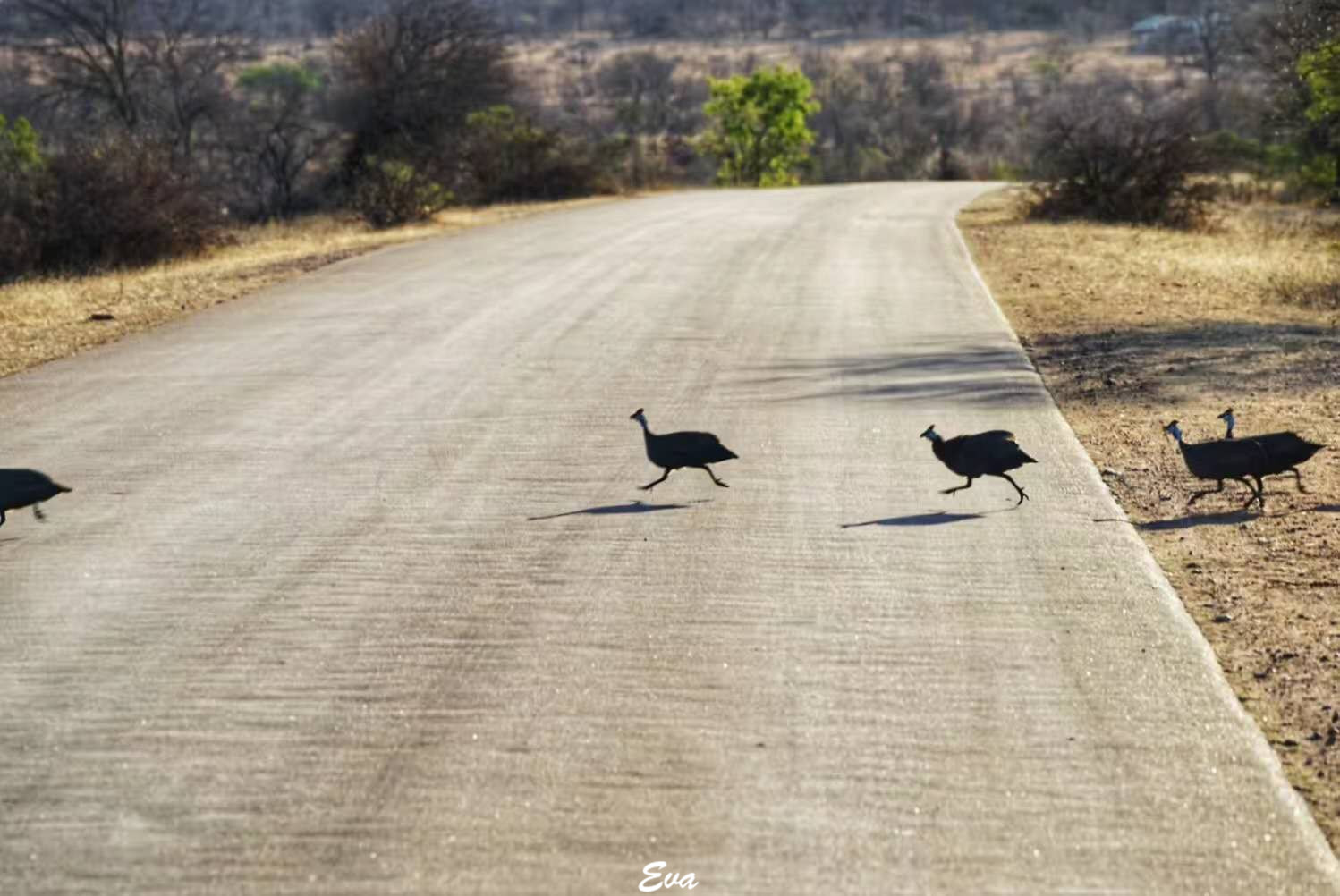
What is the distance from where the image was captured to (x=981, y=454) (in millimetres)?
9062

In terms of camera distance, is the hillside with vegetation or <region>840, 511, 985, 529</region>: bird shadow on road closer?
<region>840, 511, 985, 529</region>: bird shadow on road

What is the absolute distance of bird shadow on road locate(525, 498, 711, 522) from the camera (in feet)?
29.9

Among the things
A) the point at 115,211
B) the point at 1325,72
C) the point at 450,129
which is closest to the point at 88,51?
the point at 450,129

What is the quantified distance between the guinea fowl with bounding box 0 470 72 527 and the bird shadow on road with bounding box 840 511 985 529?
4.02 meters

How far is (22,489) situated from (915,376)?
7041 mm

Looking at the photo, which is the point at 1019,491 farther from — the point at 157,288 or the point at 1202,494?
the point at 157,288

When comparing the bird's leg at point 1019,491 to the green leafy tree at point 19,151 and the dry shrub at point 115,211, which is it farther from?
the green leafy tree at point 19,151

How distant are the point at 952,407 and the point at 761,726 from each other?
658cm

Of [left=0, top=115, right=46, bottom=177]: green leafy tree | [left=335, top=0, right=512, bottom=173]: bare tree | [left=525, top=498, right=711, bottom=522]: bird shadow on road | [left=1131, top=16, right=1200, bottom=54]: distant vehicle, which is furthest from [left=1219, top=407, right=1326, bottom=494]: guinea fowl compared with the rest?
[left=1131, top=16, right=1200, bottom=54]: distant vehicle

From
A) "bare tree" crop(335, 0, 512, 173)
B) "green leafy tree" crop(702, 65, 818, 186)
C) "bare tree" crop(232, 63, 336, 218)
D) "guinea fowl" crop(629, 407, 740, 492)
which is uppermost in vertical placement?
"guinea fowl" crop(629, 407, 740, 492)

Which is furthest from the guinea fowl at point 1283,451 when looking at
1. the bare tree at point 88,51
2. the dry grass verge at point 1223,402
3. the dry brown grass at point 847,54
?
the dry brown grass at point 847,54

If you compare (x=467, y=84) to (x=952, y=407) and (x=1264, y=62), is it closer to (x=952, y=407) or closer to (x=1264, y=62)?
(x=1264, y=62)

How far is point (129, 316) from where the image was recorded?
742 inches

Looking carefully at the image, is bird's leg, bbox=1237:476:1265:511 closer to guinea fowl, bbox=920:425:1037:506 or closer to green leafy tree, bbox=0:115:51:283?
guinea fowl, bbox=920:425:1037:506
